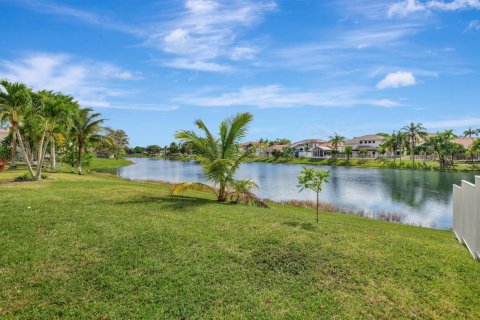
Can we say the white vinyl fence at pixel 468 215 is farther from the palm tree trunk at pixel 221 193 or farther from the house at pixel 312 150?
the house at pixel 312 150

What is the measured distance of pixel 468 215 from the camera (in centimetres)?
814

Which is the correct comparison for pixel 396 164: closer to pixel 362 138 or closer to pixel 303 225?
pixel 362 138

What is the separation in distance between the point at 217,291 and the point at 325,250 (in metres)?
2.83

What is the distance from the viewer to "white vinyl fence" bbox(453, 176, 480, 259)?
7215 millimetres

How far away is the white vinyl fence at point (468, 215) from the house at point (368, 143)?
81.6 meters

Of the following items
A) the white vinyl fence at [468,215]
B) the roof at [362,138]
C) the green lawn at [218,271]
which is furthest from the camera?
the roof at [362,138]

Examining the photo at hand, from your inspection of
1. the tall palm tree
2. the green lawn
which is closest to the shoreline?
the green lawn

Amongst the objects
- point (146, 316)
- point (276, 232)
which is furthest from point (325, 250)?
point (146, 316)

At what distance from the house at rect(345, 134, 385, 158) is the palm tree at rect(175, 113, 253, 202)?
8051 centimetres

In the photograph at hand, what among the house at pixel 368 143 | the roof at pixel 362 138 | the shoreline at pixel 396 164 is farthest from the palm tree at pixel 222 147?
the roof at pixel 362 138

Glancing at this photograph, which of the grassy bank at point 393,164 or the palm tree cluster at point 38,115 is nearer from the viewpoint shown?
the palm tree cluster at point 38,115

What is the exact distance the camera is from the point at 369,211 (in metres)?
19.8

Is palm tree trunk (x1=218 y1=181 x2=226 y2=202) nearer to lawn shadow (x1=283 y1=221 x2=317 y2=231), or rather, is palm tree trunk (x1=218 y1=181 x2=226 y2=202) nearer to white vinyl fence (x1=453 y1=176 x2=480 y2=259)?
lawn shadow (x1=283 y1=221 x2=317 y2=231)

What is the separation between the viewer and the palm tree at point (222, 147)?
515 inches
